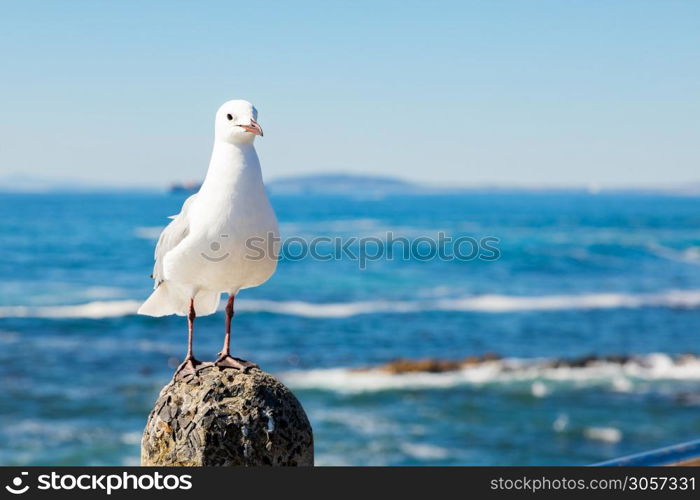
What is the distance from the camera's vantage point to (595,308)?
94.4 ft

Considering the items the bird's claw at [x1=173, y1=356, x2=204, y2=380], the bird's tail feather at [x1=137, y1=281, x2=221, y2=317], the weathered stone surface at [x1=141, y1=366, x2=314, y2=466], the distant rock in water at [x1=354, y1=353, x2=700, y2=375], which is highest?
the bird's tail feather at [x1=137, y1=281, x2=221, y2=317]

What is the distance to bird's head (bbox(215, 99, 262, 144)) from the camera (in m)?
3.58

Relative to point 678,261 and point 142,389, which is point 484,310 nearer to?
point 142,389

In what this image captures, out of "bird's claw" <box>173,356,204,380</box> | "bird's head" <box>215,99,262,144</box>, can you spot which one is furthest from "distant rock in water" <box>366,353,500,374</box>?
"bird's head" <box>215,99,262,144</box>

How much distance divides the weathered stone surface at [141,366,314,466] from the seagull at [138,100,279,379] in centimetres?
14

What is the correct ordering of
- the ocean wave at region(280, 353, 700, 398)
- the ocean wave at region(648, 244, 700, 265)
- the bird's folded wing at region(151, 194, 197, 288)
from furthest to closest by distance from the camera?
the ocean wave at region(648, 244, 700, 265) → the ocean wave at region(280, 353, 700, 398) → the bird's folded wing at region(151, 194, 197, 288)

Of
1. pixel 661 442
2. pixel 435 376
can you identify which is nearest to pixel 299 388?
pixel 435 376

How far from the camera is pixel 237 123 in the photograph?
11.8 feet

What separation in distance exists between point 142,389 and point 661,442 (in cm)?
990

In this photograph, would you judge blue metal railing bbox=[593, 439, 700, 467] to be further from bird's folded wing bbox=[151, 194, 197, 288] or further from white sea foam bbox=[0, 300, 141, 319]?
white sea foam bbox=[0, 300, 141, 319]

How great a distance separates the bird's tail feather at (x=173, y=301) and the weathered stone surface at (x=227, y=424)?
1.80 feet

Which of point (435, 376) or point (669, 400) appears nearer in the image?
point (669, 400)
